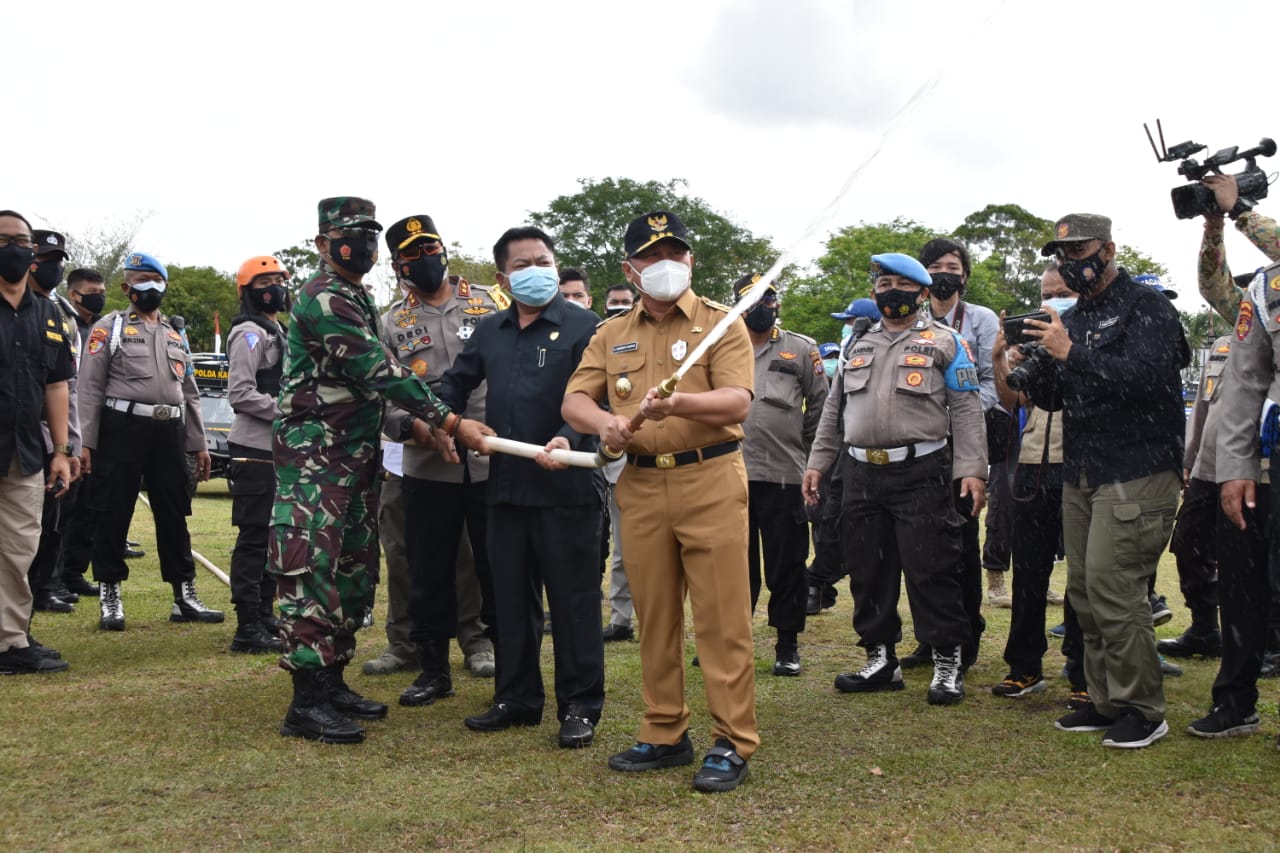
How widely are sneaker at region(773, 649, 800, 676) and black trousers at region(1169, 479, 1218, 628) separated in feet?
7.41

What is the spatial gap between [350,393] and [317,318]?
1.27ft

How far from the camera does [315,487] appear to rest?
5121 millimetres

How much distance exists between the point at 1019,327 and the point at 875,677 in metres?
2.12

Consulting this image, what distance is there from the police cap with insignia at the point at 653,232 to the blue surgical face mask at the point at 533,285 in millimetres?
691

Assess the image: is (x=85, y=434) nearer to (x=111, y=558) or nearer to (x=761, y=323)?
(x=111, y=558)

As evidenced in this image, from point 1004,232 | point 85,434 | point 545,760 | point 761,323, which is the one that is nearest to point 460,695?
point 545,760

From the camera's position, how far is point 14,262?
6.15m

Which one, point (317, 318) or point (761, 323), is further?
point (761, 323)

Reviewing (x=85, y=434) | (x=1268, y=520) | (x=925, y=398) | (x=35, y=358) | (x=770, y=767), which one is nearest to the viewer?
(x=770, y=767)

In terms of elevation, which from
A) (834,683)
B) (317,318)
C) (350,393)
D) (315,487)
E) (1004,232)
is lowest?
(834,683)

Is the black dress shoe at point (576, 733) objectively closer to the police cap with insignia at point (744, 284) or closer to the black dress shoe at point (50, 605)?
the police cap with insignia at point (744, 284)

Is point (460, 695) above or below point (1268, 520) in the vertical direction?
below

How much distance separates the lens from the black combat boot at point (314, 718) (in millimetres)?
4945

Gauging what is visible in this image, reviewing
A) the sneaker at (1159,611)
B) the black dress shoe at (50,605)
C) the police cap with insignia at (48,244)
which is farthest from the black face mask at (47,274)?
Result: the sneaker at (1159,611)
